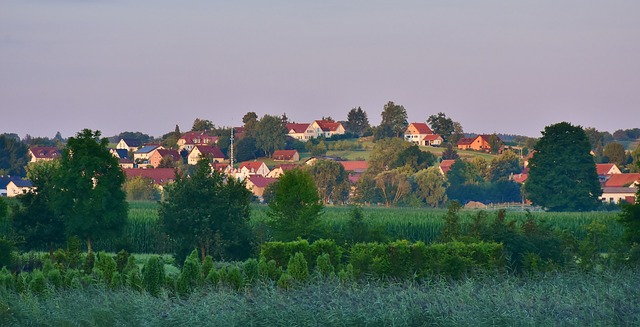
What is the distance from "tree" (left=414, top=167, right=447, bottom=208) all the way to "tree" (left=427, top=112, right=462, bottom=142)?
68387 mm

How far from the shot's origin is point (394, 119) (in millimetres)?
170875

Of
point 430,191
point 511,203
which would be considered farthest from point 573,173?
point 511,203

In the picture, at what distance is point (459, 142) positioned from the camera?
16825 centimetres

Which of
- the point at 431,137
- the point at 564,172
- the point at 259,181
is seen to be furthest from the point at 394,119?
the point at 564,172

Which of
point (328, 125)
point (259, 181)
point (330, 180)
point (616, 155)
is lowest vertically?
point (259, 181)

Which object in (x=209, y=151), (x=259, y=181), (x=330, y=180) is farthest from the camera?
(x=209, y=151)

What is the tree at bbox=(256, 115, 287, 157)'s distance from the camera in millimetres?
159750

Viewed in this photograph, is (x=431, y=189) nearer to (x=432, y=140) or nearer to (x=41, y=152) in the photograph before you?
(x=432, y=140)

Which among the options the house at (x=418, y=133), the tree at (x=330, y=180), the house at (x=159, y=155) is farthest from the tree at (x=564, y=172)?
the house at (x=159, y=155)

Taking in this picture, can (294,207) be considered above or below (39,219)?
above

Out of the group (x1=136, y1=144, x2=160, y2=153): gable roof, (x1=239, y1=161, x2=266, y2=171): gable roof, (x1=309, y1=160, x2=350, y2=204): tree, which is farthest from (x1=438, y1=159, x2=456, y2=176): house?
(x1=136, y1=144, x2=160, y2=153): gable roof

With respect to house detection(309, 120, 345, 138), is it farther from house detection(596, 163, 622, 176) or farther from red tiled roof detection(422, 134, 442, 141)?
house detection(596, 163, 622, 176)

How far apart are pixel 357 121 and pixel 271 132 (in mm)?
34443

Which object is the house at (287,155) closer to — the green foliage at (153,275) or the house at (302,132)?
the house at (302,132)
